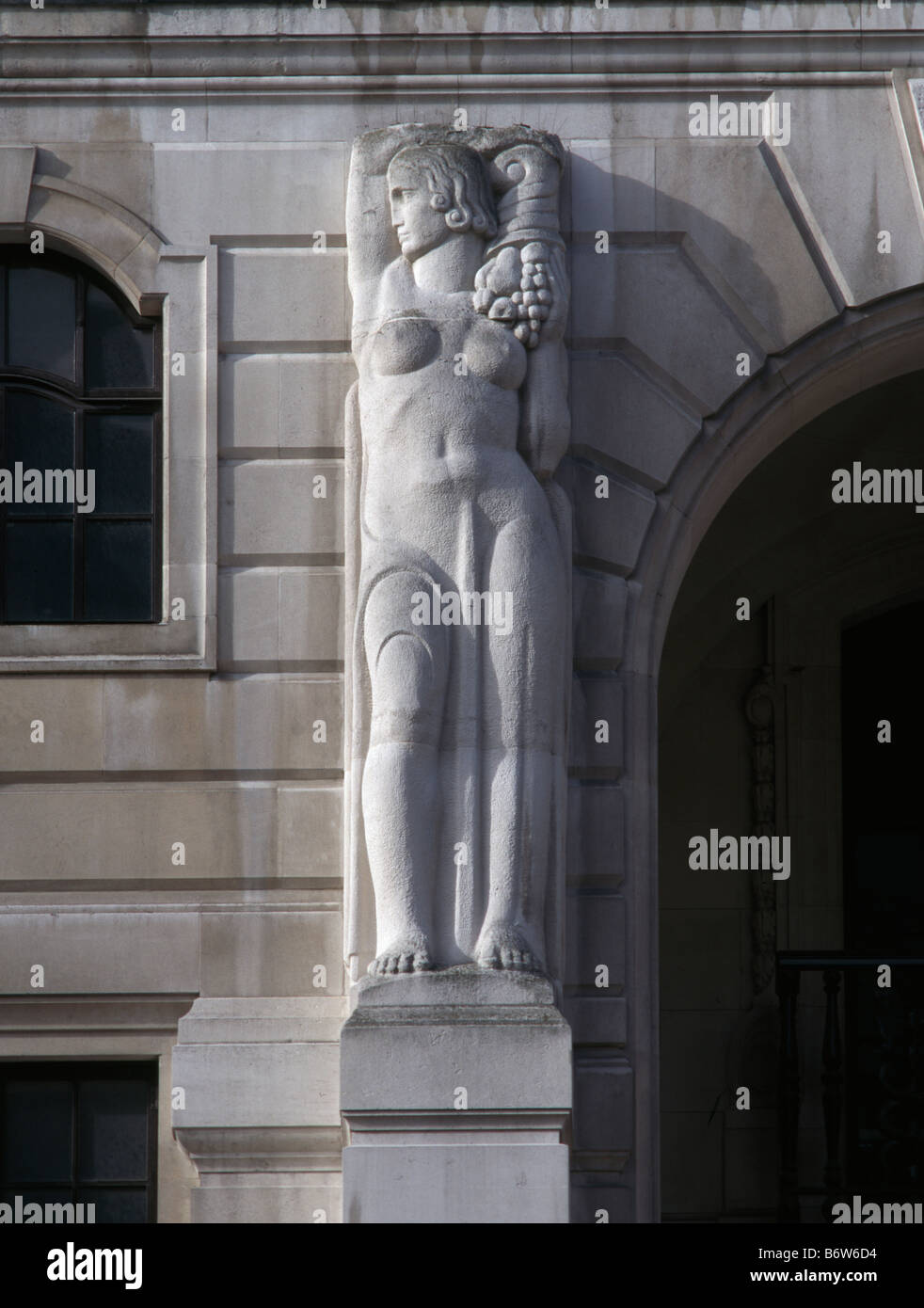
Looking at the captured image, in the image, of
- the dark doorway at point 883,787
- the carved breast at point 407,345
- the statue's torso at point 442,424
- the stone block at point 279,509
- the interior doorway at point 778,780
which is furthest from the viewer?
the dark doorway at point 883,787

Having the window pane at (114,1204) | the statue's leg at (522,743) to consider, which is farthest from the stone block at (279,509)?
the window pane at (114,1204)

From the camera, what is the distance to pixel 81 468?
41.3 feet

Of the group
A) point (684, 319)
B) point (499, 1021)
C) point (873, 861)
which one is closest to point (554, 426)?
point (684, 319)

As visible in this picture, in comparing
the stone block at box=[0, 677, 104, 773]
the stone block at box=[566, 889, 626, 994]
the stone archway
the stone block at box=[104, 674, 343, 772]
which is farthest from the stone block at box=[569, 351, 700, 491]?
the stone block at box=[0, 677, 104, 773]

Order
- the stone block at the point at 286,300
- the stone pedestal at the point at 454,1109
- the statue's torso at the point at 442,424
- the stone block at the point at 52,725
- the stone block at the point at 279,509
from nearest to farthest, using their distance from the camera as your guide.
A: the stone pedestal at the point at 454,1109
the statue's torso at the point at 442,424
the stone block at the point at 52,725
the stone block at the point at 279,509
the stone block at the point at 286,300

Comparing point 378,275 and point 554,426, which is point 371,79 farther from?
point 554,426

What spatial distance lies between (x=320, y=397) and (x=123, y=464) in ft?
4.04

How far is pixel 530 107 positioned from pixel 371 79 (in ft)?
3.05

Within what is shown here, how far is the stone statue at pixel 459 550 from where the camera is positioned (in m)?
11.2

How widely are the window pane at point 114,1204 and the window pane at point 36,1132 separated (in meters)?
0.16

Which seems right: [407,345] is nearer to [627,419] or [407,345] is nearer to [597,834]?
[627,419]

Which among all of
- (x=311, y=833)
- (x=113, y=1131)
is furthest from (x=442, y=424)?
(x=113, y=1131)

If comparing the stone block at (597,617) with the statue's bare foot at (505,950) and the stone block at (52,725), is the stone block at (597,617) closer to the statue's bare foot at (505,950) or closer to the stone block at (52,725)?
the statue's bare foot at (505,950)

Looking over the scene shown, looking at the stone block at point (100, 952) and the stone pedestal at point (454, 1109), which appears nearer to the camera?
the stone pedestal at point (454, 1109)
